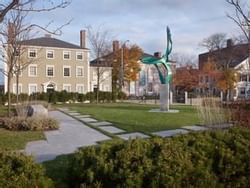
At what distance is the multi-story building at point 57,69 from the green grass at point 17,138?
43728 millimetres

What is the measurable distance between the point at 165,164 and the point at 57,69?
179ft

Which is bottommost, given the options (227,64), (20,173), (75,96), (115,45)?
(20,173)

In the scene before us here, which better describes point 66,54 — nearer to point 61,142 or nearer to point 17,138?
point 17,138

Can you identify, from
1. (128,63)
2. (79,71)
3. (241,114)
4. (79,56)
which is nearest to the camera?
(241,114)

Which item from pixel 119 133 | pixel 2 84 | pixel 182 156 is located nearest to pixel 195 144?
pixel 182 156

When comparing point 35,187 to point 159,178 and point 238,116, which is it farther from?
point 238,116

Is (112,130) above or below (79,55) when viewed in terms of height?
below

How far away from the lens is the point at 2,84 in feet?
181

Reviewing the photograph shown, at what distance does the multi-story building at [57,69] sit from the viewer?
181 feet

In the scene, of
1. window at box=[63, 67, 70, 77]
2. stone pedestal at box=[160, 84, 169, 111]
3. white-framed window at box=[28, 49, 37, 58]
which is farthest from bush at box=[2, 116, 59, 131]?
window at box=[63, 67, 70, 77]

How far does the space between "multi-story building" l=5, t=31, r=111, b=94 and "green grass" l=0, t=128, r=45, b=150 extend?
43728 mm

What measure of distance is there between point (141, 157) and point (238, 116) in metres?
6.35

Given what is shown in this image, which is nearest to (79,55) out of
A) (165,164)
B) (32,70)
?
(32,70)

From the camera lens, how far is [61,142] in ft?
32.9
